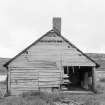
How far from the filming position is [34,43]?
24016 millimetres

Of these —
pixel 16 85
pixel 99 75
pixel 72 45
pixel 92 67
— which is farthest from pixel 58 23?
pixel 99 75

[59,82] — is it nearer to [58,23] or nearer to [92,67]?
[92,67]

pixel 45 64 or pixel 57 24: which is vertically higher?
pixel 57 24

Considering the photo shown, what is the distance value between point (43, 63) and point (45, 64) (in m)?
0.18

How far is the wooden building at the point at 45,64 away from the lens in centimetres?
2353

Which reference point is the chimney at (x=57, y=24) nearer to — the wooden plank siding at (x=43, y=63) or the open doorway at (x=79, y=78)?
the wooden plank siding at (x=43, y=63)

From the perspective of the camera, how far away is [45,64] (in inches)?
947

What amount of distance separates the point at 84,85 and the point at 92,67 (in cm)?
434

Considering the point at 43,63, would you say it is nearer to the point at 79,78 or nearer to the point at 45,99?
the point at 45,99

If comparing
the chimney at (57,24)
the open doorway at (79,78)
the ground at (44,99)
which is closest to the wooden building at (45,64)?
the chimney at (57,24)

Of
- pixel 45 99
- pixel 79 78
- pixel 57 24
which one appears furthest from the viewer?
pixel 79 78

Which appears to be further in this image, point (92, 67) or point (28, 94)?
point (92, 67)

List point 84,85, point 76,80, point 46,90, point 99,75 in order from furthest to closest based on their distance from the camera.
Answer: point 99,75, point 76,80, point 84,85, point 46,90

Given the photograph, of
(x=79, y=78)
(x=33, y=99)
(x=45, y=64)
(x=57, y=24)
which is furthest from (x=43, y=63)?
(x=79, y=78)
